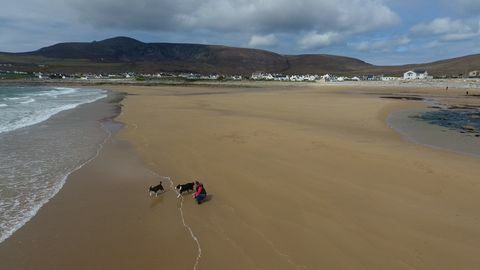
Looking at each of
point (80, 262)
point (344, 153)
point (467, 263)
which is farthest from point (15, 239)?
point (344, 153)

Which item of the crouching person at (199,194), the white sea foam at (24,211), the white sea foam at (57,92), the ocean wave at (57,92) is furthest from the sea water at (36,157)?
the white sea foam at (57,92)

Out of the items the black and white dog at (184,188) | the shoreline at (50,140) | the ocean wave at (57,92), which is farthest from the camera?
the ocean wave at (57,92)

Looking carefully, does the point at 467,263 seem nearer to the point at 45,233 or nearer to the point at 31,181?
the point at 45,233

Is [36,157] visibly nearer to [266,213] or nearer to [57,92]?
Answer: [266,213]

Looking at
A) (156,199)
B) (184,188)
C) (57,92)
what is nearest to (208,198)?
(184,188)

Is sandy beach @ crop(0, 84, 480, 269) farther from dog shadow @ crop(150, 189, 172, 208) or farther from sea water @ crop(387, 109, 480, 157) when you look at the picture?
sea water @ crop(387, 109, 480, 157)

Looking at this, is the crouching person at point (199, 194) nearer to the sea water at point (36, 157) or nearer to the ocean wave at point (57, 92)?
the sea water at point (36, 157)

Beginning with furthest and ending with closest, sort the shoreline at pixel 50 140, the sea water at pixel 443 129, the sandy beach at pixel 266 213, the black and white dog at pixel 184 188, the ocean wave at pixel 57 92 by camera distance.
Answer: the ocean wave at pixel 57 92 < the sea water at pixel 443 129 < the black and white dog at pixel 184 188 < the shoreline at pixel 50 140 < the sandy beach at pixel 266 213

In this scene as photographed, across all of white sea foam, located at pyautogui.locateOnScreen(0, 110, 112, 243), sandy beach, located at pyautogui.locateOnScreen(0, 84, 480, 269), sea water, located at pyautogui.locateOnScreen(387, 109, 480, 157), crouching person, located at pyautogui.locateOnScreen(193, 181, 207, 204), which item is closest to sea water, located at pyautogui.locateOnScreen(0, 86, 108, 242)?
white sea foam, located at pyautogui.locateOnScreen(0, 110, 112, 243)

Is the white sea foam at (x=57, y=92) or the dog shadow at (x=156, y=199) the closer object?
the dog shadow at (x=156, y=199)
